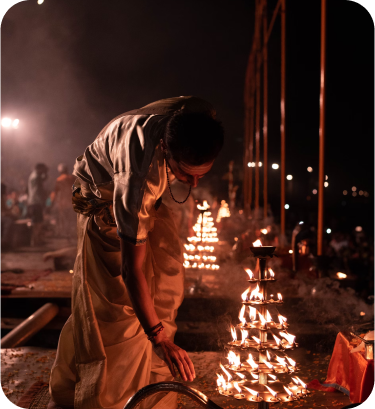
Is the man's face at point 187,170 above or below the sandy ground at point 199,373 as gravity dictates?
above

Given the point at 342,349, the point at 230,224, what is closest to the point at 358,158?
the point at 230,224

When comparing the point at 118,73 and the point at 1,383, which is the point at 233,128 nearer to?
the point at 118,73

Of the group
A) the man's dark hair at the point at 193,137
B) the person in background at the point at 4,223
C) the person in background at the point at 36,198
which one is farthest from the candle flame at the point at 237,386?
the person in background at the point at 36,198

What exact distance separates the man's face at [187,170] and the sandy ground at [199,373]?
1509 mm

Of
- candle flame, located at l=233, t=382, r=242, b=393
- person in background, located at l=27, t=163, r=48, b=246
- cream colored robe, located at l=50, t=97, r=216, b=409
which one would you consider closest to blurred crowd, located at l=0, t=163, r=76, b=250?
person in background, located at l=27, t=163, r=48, b=246

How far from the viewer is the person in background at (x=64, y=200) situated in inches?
509

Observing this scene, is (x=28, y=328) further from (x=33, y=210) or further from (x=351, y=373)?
(x=33, y=210)

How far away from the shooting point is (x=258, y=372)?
236 centimetres

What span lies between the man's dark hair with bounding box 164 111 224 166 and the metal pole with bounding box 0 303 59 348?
316 centimetres

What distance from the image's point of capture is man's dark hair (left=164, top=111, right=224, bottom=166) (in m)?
1.92

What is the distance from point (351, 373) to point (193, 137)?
2091mm

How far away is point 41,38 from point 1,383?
7138mm

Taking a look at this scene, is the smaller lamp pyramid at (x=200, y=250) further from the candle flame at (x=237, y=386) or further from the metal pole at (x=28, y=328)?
the candle flame at (x=237, y=386)

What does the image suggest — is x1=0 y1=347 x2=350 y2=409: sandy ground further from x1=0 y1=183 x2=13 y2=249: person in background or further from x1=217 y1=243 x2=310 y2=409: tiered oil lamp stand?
x1=0 y1=183 x2=13 y2=249: person in background
